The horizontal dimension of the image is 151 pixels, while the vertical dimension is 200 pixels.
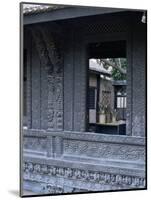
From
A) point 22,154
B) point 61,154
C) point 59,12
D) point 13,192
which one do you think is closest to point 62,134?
point 61,154

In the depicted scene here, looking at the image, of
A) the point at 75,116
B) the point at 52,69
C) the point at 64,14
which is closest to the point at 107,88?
the point at 75,116

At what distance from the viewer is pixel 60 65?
3650 mm

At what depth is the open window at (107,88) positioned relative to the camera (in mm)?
3607

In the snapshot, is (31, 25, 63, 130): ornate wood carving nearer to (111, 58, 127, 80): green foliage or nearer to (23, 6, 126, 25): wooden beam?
(23, 6, 126, 25): wooden beam

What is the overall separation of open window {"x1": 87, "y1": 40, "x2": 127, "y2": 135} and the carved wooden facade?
0.16 feet

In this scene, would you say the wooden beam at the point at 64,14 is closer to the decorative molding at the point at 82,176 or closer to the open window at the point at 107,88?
the open window at the point at 107,88

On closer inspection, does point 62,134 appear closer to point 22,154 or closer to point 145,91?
point 22,154

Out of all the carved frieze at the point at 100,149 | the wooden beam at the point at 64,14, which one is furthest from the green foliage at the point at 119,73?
the carved frieze at the point at 100,149

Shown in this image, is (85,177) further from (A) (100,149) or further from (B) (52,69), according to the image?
(B) (52,69)

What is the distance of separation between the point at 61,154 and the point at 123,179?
0.56m

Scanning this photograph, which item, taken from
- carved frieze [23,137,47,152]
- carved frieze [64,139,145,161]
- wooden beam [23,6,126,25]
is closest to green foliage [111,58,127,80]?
wooden beam [23,6,126,25]

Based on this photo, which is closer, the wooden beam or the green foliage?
the wooden beam

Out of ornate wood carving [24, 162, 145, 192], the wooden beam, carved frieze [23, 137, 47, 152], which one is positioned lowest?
ornate wood carving [24, 162, 145, 192]

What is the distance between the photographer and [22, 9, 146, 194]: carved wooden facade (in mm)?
3572
